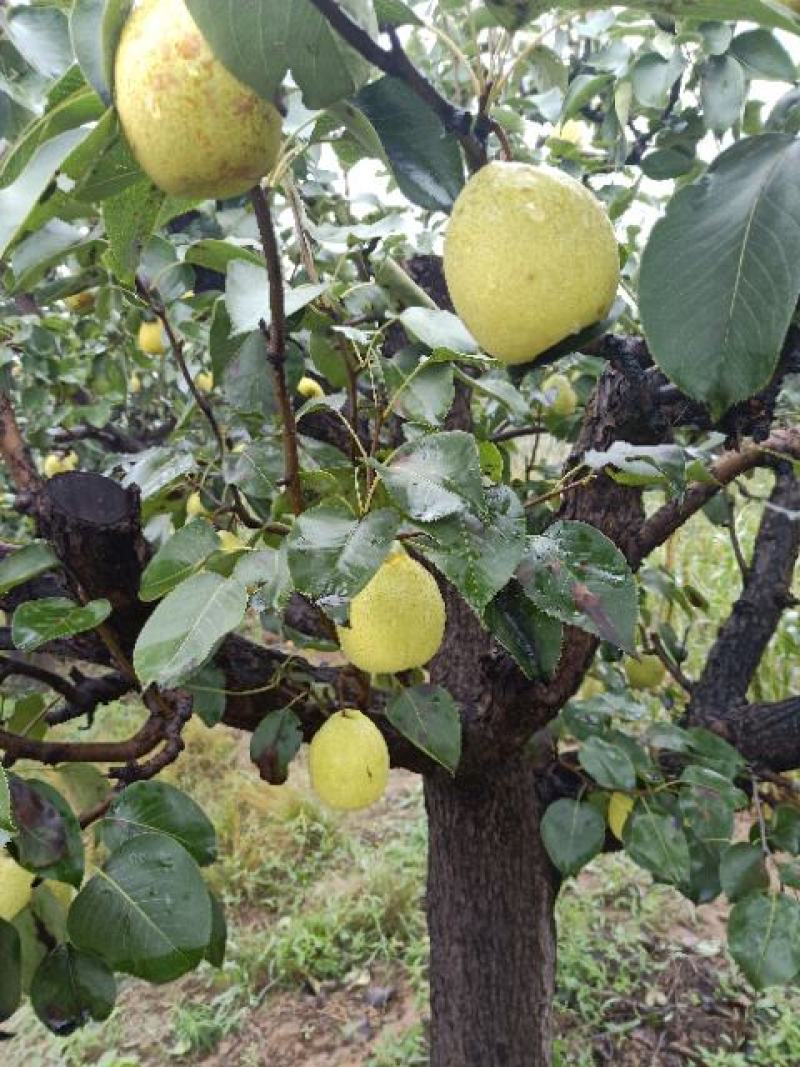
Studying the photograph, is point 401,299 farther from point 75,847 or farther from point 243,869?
point 243,869

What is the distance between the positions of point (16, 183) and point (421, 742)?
631mm

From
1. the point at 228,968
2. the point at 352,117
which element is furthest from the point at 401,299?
the point at 228,968

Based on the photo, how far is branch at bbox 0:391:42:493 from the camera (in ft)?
2.89

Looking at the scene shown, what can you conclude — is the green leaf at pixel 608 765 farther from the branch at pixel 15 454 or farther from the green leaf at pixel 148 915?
the branch at pixel 15 454

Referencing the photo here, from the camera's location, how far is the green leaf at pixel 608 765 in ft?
3.80

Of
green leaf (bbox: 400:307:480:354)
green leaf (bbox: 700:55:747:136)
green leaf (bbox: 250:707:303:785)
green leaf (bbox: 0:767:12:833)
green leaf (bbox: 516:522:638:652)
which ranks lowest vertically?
green leaf (bbox: 250:707:303:785)

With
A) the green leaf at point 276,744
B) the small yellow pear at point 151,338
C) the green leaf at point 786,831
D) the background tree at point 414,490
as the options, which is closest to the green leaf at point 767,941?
the background tree at point 414,490

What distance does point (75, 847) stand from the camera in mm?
700

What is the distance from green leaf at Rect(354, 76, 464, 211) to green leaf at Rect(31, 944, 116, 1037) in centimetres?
68

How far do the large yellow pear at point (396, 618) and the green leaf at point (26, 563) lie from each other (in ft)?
0.94

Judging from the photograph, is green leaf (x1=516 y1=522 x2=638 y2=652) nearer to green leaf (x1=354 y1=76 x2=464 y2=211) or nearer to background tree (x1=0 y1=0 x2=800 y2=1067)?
background tree (x1=0 y1=0 x2=800 y2=1067)

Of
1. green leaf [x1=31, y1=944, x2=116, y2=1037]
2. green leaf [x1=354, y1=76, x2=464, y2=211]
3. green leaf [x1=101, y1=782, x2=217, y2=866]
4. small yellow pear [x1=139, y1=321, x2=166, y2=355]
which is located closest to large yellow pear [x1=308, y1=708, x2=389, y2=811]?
green leaf [x1=101, y1=782, x2=217, y2=866]

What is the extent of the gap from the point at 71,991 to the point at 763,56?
3.56 feet

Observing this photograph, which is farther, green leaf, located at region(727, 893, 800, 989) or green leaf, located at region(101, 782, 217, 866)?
green leaf, located at region(727, 893, 800, 989)
